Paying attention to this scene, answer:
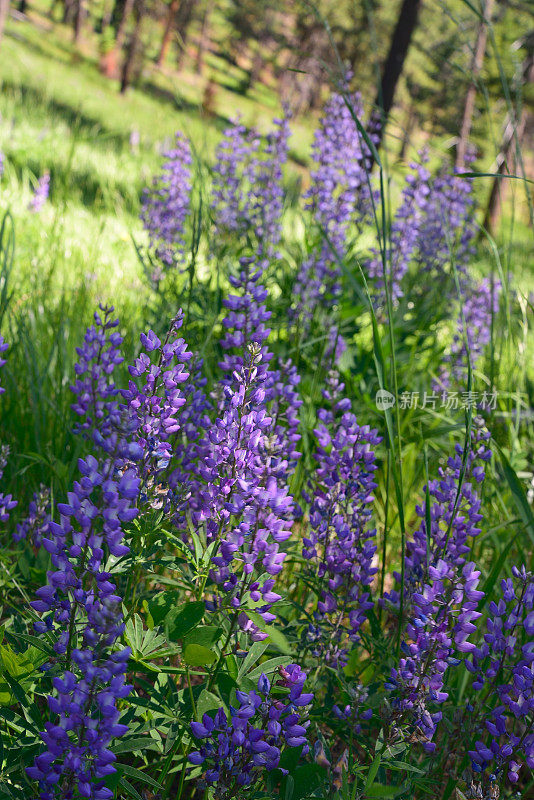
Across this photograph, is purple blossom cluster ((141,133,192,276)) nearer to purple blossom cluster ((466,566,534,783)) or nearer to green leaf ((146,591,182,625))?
green leaf ((146,591,182,625))

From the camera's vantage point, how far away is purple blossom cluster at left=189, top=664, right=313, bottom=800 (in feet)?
3.74

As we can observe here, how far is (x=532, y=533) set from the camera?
5.78 feet

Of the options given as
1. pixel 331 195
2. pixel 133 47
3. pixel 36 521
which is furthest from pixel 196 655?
pixel 133 47

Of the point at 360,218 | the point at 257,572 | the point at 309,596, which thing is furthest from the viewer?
the point at 360,218

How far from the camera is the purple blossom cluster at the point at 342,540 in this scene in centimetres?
168

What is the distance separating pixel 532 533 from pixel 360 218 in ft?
10.3

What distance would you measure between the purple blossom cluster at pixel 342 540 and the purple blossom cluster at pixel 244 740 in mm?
395

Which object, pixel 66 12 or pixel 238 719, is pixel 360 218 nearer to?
pixel 238 719

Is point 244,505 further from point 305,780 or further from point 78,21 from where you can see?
point 78,21

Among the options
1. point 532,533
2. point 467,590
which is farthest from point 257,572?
point 532,533

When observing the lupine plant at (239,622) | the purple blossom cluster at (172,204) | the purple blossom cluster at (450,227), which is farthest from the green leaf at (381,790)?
the purple blossom cluster at (450,227)

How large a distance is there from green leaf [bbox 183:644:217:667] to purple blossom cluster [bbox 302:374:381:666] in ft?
1.14

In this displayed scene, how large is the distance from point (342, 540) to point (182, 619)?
1.59 feet

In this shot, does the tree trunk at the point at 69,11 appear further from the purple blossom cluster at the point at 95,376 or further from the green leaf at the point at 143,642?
the green leaf at the point at 143,642
